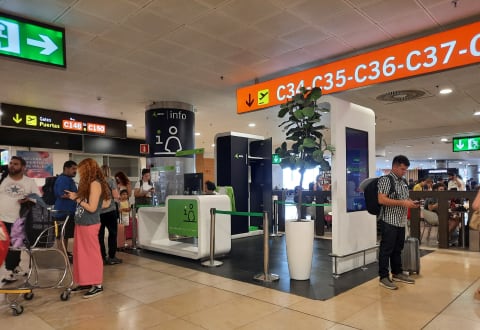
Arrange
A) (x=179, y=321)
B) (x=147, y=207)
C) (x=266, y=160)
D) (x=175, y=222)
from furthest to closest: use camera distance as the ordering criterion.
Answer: (x=266, y=160) → (x=147, y=207) → (x=175, y=222) → (x=179, y=321)

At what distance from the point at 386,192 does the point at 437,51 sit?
1670 mm

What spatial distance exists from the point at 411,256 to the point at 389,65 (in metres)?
2.36

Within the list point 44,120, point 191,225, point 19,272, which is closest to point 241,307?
point 191,225

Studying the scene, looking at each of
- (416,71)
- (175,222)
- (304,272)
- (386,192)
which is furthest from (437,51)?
(175,222)

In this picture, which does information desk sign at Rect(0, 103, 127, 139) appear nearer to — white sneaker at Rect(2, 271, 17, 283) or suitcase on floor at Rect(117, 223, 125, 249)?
suitcase on floor at Rect(117, 223, 125, 249)

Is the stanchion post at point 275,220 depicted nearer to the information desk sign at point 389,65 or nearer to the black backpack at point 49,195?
the information desk sign at point 389,65

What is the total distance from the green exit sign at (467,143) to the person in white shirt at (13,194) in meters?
13.0

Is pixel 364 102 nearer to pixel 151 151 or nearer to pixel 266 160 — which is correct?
pixel 266 160

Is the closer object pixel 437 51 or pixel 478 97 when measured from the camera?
pixel 437 51

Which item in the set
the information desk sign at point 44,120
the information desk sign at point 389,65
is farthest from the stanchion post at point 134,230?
the information desk sign at point 389,65

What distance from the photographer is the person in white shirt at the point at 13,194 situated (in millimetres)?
4016

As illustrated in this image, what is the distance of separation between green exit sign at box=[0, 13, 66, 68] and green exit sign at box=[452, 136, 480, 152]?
41.6 ft

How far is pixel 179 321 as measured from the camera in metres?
3.01

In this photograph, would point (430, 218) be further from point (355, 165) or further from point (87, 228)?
point (87, 228)
